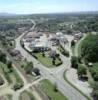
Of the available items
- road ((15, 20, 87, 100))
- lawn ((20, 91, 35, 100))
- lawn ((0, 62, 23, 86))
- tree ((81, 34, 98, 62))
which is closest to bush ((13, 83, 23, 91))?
lawn ((0, 62, 23, 86))

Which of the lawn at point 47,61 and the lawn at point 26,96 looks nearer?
the lawn at point 26,96

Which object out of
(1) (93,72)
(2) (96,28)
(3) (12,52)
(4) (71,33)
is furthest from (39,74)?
(2) (96,28)

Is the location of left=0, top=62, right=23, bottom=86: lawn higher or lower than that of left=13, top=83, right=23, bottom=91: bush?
lower

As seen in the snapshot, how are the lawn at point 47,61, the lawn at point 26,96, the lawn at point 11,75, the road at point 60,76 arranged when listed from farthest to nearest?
the lawn at point 47,61 < the lawn at point 11,75 < the road at point 60,76 < the lawn at point 26,96

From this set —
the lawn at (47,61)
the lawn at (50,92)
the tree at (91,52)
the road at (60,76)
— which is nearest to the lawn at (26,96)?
the lawn at (50,92)

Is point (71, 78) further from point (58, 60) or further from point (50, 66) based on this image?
point (58, 60)

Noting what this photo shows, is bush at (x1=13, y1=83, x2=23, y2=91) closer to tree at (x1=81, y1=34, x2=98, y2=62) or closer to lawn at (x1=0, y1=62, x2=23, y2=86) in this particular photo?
lawn at (x1=0, y1=62, x2=23, y2=86)

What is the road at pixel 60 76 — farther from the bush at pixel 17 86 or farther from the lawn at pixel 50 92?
the bush at pixel 17 86

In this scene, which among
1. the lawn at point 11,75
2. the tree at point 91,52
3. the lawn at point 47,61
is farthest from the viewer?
the tree at point 91,52

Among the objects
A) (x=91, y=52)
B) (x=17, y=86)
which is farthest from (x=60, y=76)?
(x=91, y=52)
